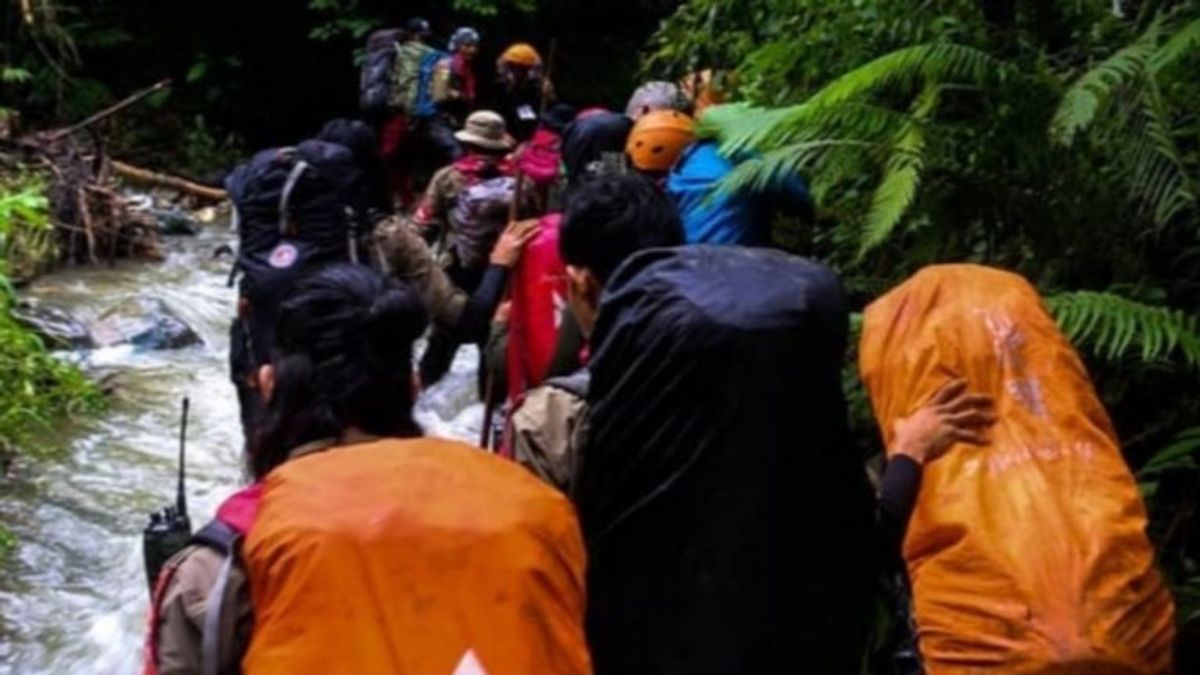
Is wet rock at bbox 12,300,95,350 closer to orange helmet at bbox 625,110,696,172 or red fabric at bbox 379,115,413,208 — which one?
red fabric at bbox 379,115,413,208

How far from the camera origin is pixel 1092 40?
4.76 meters

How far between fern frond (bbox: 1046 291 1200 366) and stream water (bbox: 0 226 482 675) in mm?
3738

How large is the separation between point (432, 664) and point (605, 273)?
4.38ft

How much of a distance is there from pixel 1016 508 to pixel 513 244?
2266mm

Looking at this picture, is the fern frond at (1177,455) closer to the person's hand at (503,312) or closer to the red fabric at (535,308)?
the red fabric at (535,308)

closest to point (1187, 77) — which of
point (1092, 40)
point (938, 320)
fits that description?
point (1092, 40)

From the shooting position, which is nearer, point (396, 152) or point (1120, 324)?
point (1120, 324)

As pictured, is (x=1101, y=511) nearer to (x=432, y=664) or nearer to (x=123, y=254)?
(x=432, y=664)

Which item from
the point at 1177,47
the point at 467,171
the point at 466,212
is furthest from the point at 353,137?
the point at 1177,47

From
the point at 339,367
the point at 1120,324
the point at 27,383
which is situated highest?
the point at 339,367

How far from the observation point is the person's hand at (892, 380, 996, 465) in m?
3.02

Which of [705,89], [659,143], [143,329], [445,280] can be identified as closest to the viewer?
[659,143]

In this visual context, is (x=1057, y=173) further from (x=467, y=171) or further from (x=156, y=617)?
(x=467, y=171)

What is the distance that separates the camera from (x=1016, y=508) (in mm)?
2859
